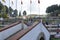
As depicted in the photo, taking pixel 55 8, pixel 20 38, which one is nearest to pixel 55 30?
pixel 20 38

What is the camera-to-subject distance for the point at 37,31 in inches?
501

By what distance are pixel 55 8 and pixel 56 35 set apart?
63.0m

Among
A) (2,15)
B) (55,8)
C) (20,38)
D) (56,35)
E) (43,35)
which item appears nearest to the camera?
(20,38)

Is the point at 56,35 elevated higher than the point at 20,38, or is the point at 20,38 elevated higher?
the point at 20,38

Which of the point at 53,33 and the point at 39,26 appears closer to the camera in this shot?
the point at 39,26

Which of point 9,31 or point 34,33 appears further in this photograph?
point 34,33

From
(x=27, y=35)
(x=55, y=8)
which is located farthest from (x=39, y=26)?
(x=55, y=8)

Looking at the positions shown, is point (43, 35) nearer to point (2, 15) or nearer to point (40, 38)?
point (40, 38)

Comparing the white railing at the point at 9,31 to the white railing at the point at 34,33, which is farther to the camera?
the white railing at the point at 9,31

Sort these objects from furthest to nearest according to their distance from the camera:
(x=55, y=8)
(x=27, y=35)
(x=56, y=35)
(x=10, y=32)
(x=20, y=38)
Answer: (x=55, y=8)
(x=56, y=35)
(x=10, y=32)
(x=27, y=35)
(x=20, y=38)

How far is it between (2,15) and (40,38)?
38.9m

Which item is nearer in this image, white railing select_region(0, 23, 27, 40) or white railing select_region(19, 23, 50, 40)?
white railing select_region(19, 23, 50, 40)

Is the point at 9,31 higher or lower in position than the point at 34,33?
higher

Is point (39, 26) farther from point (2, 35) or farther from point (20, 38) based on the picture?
point (20, 38)
